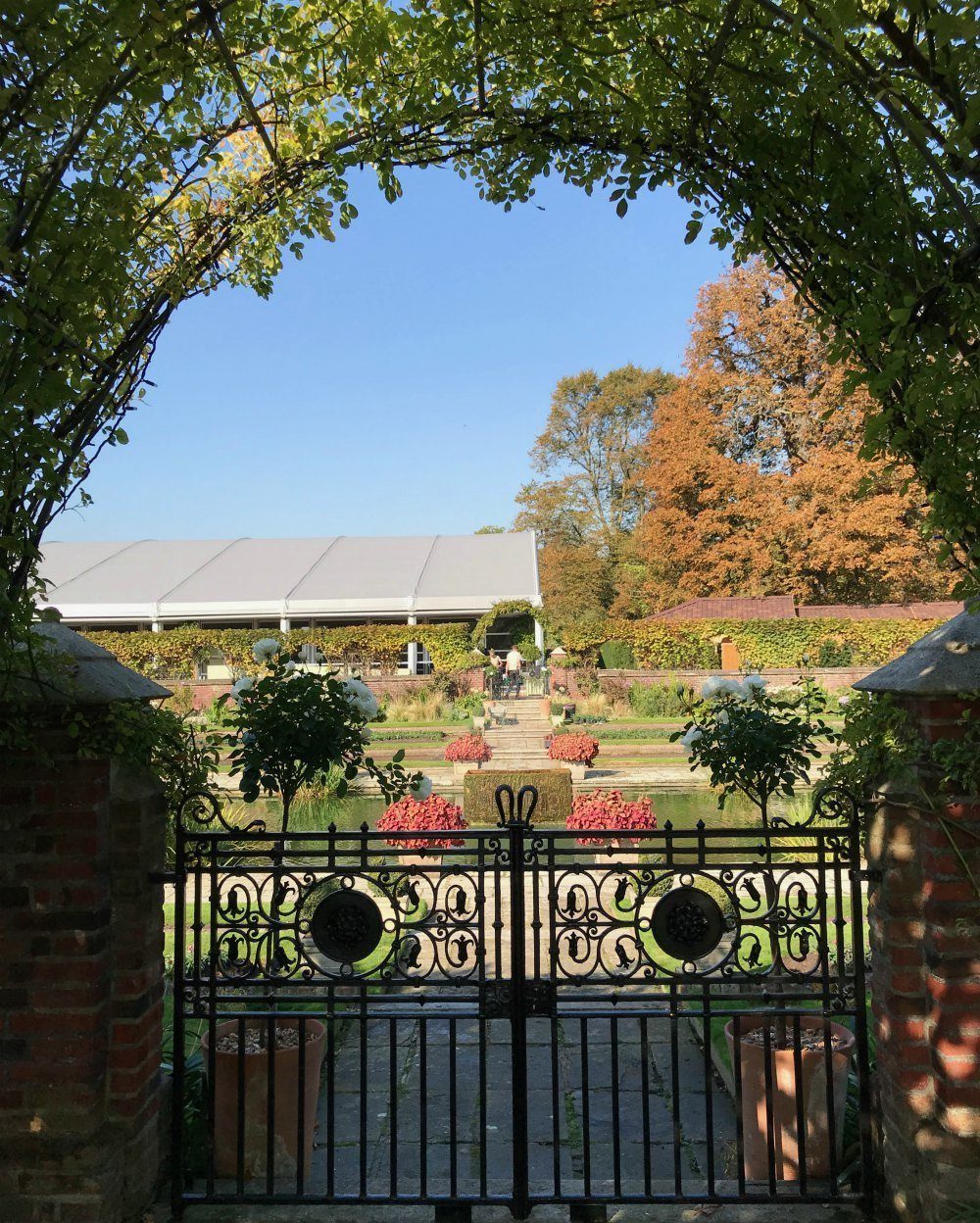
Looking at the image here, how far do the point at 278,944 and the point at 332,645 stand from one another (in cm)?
2026

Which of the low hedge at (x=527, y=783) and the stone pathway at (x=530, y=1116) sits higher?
the low hedge at (x=527, y=783)

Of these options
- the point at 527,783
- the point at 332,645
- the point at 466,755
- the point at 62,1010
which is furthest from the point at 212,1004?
the point at 332,645

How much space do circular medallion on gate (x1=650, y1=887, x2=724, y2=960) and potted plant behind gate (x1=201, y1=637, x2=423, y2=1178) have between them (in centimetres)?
107

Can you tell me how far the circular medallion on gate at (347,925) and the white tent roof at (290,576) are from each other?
21781 millimetres

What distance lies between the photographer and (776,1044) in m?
3.30

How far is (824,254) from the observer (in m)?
2.49

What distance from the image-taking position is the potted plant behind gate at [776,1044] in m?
2.99

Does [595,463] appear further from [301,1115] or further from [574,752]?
[301,1115]

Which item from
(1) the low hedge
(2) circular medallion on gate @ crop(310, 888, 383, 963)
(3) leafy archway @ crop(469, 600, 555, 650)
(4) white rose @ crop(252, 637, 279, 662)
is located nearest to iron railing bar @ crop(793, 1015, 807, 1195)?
(2) circular medallion on gate @ crop(310, 888, 383, 963)

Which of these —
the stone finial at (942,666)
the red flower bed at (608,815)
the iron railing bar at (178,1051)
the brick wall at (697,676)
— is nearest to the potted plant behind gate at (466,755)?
the red flower bed at (608,815)

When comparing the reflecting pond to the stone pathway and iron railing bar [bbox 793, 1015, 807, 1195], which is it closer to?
the stone pathway

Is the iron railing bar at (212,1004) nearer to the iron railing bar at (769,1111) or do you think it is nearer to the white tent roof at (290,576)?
the iron railing bar at (769,1111)

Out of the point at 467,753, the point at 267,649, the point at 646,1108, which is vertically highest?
the point at 267,649

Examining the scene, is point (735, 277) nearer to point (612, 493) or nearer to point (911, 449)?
point (612, 493)
